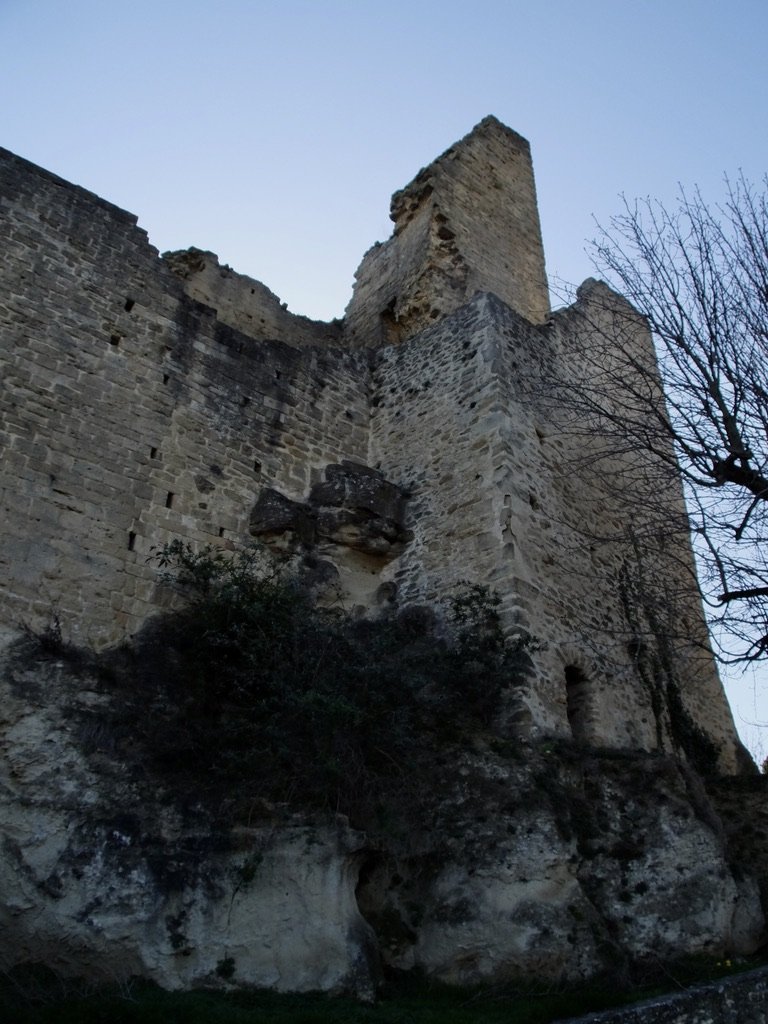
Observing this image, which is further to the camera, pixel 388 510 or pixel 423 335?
pixel 423 335

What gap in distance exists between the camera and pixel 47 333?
28.8ft

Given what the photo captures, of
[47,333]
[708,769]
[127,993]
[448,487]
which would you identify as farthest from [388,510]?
[127,993]

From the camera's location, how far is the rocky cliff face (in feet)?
18.1

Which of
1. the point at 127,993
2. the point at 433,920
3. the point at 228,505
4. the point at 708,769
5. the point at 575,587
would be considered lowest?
the point at 127,993

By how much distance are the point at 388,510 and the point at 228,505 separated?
1.84 m

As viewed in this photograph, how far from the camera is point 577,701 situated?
356 inches

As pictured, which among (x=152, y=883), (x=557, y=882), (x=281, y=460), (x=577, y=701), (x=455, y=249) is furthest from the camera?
(x=455, y=249)

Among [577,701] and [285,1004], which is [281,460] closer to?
[577,701]

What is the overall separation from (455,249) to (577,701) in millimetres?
7631

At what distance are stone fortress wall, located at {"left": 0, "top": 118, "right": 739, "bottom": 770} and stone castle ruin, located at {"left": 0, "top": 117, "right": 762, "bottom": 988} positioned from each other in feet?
0.09

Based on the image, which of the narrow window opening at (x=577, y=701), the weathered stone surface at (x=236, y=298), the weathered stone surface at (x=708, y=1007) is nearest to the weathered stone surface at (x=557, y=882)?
the weathered stone surface at (x=708, y=1007)

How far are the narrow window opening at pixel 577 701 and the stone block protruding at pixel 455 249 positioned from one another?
5.97m

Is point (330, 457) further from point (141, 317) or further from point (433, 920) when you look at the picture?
point (433, 920)

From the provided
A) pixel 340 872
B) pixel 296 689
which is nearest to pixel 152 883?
pixel 340 872
